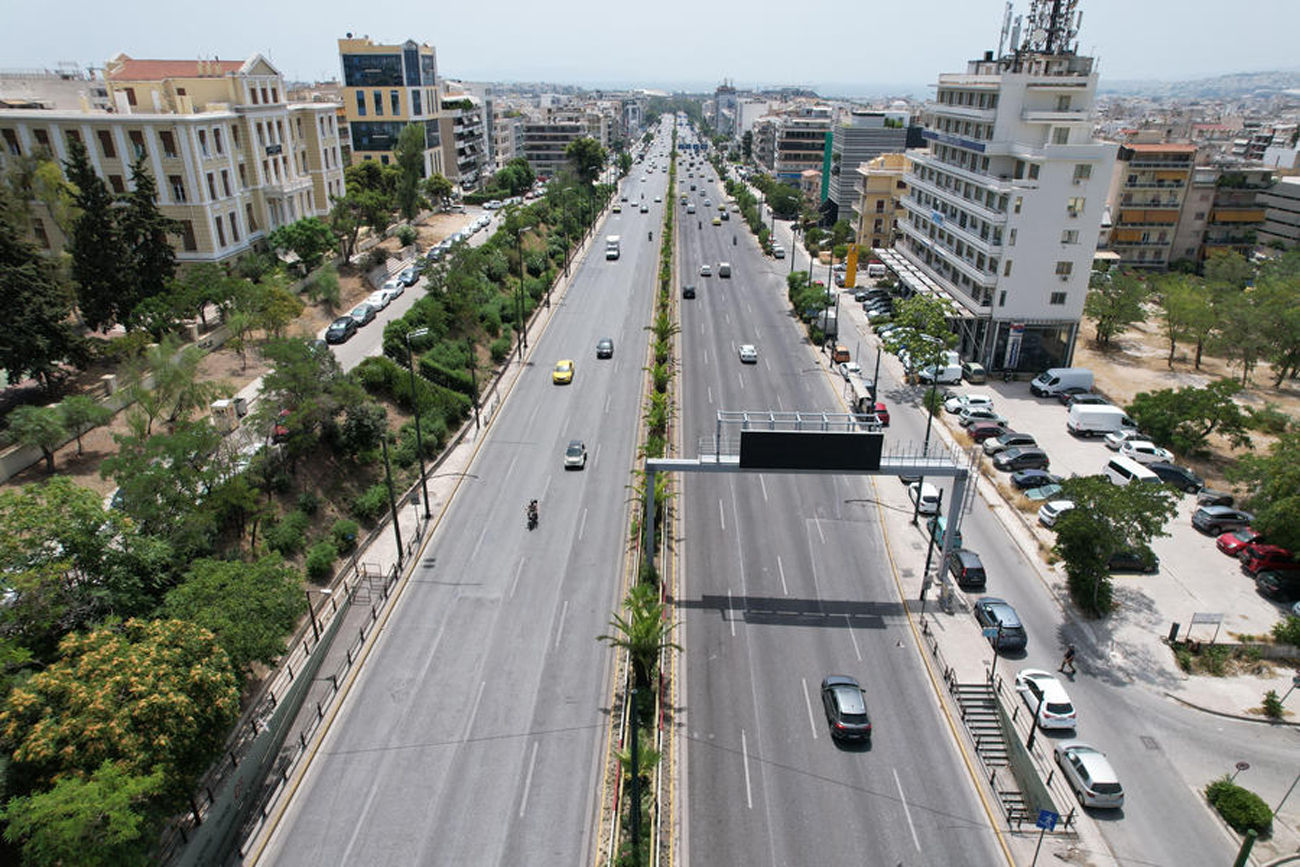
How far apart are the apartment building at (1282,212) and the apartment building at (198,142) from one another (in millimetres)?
128303

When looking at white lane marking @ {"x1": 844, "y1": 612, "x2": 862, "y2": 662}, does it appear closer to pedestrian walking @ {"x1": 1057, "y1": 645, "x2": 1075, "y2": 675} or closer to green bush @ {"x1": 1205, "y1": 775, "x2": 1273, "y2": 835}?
pedestrian walking @ {"x1": 1057, "y1": 645, "x2": 1075, "y2": 675}

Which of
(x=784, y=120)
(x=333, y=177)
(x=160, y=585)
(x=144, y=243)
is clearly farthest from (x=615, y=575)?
(x=784, y=120)

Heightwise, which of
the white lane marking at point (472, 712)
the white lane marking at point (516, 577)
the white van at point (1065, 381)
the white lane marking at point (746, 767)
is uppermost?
the white van at point (1065, 381)

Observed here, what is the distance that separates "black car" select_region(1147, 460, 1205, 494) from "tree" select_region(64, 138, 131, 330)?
69574 millimetres

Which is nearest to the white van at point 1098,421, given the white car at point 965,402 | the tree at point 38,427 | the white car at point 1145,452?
the white car at point 1145,452

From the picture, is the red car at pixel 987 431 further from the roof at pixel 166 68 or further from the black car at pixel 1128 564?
the roof at pixel 166 68

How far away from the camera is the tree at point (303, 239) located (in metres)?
72.6

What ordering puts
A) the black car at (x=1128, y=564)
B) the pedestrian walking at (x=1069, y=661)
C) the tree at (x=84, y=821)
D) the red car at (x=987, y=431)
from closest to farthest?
the tree at (x=84, y=821) → the pedestrian walking at (x=1069, y=661) → the black car at (x=1128, y=564) → the red car at (x=987, y=431)

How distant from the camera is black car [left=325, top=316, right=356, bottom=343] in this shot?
→ 65.6 metres

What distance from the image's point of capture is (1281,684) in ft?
111

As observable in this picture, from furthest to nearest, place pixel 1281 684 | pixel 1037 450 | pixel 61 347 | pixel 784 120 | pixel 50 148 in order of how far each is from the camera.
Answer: pixel 784 120, pixel 50 148, pixel 1037 450, pixel 61 347, pixel 1281 684

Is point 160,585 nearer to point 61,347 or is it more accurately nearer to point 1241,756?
point 61,347

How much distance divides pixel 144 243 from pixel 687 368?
42.8 meters

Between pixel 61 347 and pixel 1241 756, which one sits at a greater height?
pixel 61 347
